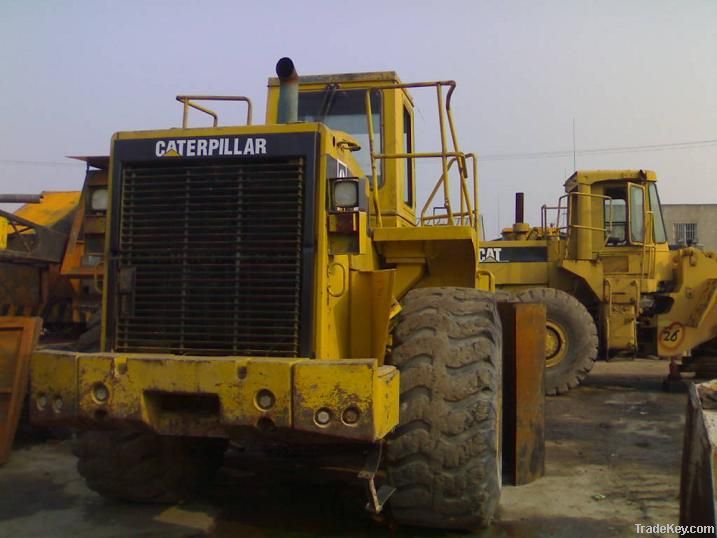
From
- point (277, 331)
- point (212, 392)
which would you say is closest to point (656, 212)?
point (277, 331)

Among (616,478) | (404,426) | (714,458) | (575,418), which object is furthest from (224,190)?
(575,418)

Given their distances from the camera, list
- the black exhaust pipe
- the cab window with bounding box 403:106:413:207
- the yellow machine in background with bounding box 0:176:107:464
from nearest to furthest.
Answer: the cab window with bounding box 403:106:413:207 < the yellow machine in background with bounding box 0:176:107:464 < the black exhaust pipe

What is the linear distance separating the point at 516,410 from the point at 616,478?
1107 millimetres

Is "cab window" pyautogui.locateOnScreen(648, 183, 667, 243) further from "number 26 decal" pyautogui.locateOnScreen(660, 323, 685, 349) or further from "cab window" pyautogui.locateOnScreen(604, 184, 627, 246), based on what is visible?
"number 26 decal" pyautogui.locateOnScreen(660, 323, 685, 349)

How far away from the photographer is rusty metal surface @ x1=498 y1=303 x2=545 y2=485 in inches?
235

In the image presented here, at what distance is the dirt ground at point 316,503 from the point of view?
490cm

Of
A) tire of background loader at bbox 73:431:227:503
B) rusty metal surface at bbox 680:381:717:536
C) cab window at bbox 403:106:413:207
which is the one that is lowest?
tire of background loader at bbox 73:431:227:503

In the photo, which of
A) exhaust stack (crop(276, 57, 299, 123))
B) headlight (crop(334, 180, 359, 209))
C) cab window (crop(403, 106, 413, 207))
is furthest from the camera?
cab window (crop(403, 106, 413, 207))

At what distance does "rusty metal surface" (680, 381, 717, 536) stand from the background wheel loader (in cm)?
116

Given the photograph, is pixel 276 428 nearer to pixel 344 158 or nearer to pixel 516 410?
pixel 344 158

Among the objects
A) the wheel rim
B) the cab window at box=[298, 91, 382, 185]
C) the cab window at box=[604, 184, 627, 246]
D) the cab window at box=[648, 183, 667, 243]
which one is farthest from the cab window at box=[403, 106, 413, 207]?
the cab window at box=[648, 183, 667, 243]

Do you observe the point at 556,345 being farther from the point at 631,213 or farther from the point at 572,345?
the point at 631,213

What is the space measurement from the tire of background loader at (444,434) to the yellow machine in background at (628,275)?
23.5 ft

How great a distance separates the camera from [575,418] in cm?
910
